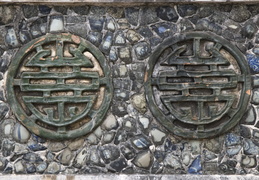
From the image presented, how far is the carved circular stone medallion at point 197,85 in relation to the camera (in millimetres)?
4680

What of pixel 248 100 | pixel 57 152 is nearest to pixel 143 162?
pixel 57 152

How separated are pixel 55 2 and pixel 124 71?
90cm

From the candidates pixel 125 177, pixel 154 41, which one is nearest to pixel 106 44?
pixel 154 41

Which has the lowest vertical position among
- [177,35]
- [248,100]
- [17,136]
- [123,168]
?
[123,168]

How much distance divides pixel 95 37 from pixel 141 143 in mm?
1077

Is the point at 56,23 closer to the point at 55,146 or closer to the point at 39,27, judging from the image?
the point at 39,27

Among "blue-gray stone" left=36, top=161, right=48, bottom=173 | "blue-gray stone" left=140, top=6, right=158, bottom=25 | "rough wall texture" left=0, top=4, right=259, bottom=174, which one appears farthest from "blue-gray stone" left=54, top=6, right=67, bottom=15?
"blue-gray stone" left=36, top=161, right=48, bottom=173

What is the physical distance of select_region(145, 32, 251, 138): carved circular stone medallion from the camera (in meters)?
4.68

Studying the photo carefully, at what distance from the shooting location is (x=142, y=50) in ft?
15.6

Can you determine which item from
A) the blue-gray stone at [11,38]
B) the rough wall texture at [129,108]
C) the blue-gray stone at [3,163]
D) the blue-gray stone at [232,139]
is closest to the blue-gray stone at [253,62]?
the rough wall texture at [129,108]

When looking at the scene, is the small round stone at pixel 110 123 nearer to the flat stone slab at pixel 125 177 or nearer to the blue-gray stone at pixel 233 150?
the flat stone slab at pixel 125 177

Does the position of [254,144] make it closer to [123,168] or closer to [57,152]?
[123,168]

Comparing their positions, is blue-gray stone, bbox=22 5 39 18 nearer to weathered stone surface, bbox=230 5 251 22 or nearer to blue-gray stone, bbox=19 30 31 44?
blue-gray stone, bbox=19 30 31 44

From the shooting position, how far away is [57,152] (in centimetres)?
472
